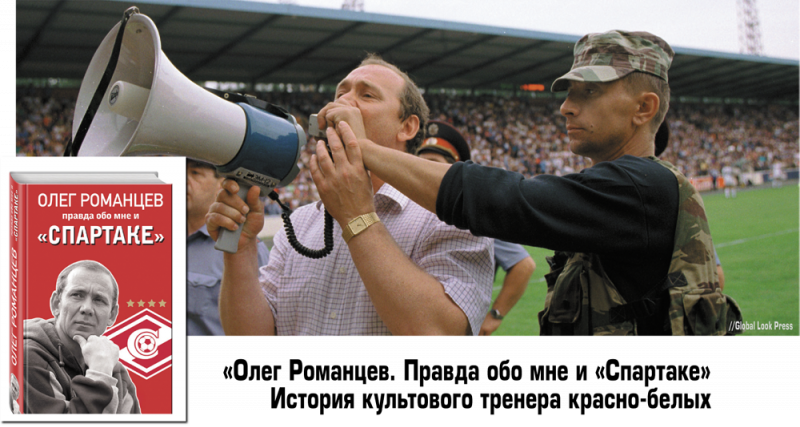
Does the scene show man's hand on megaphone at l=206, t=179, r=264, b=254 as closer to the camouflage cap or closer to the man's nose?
the man's nose

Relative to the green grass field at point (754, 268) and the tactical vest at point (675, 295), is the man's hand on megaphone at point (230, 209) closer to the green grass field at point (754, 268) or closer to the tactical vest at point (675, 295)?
the tactical vest at point (675, 295)

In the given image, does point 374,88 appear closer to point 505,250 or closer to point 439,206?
point 439,206

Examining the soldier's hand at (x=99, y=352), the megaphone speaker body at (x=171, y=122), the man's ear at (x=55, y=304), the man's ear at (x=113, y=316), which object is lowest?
the soldier's hand at (x=99, y=352)

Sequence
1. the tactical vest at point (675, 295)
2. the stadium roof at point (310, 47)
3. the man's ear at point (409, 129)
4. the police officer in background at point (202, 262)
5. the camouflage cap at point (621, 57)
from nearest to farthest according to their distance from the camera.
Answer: the tactical vest at point (675, 295) → the camouflage cap at point (621, 57) → the man's ear at point (409, 129) → the police officer in background at point (202, 262) → the stadium roof at point (310, 47)

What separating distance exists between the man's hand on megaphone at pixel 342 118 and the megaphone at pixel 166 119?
9cm

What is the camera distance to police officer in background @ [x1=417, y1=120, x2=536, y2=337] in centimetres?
294

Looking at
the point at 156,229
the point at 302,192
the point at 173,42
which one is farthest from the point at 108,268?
the point at 302,192

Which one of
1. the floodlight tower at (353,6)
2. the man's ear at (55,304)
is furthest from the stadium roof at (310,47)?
the man's ear at (55,304)

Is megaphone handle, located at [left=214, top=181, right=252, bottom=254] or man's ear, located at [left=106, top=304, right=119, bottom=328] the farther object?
megaphone handle, located at [left=214, top=181, right=252, bottom=254]

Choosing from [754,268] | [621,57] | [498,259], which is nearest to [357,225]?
[621,57]

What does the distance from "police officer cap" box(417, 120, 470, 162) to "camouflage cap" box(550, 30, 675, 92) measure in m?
1.68

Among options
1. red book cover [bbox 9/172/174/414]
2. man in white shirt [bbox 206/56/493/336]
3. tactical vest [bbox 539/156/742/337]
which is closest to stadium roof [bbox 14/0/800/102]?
man in white shirt [bbox 206/56/493/336]

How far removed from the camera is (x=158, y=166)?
3.75 feet

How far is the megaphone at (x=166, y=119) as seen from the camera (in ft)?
4.00
